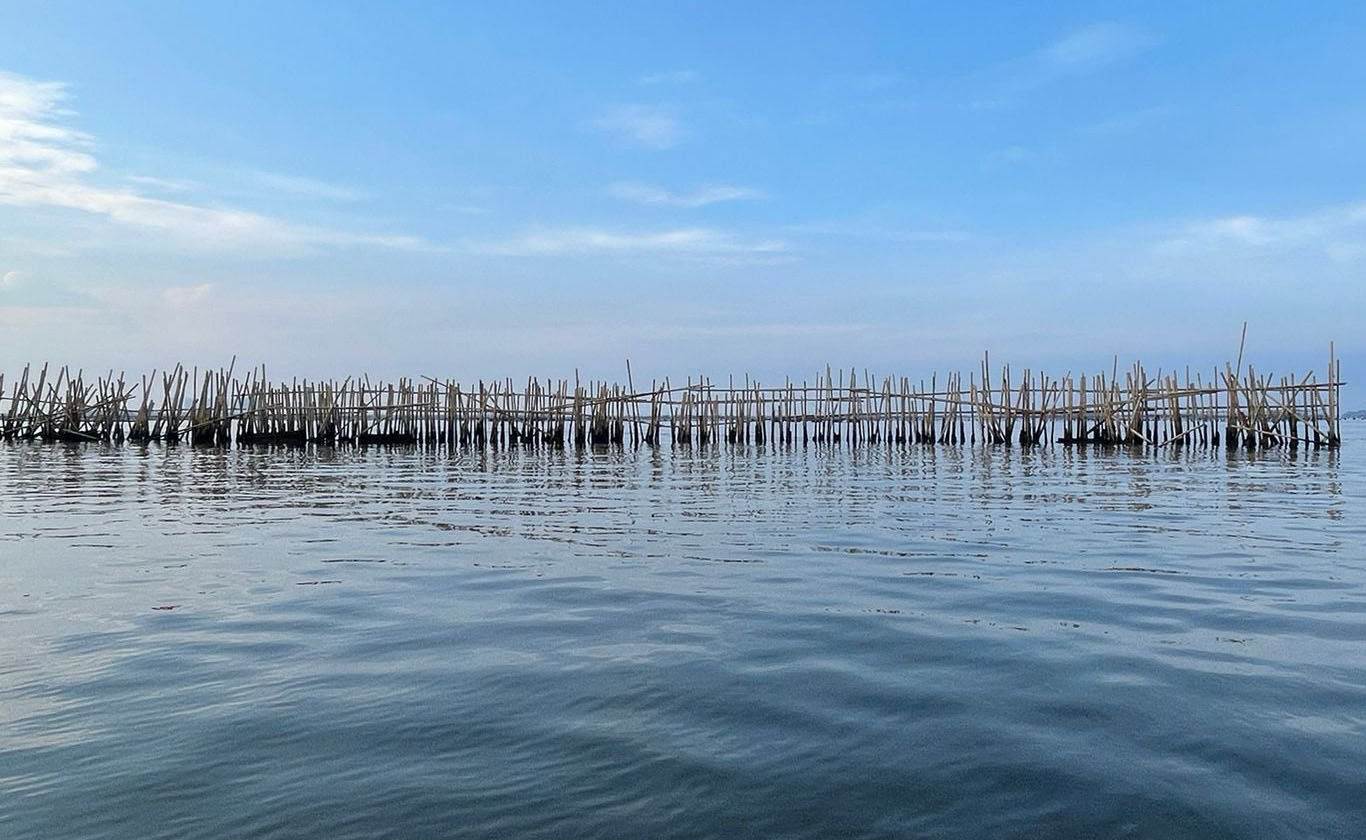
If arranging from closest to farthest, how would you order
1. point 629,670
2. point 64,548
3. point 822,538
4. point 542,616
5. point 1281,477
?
point 629,670 < point 542,616 < point 64,548 < point 822,538 < point 1281,477

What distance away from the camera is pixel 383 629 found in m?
5.81

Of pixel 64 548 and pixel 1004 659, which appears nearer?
pixel 1004 659

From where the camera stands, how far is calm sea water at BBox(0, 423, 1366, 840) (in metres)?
3.30

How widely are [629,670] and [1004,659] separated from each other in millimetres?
Result: 1785

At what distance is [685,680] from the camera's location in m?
4.70

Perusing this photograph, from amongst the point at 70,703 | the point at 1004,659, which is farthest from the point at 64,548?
the point at 1004,659

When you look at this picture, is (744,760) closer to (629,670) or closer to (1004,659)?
(629,670)

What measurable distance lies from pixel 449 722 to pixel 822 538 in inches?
239

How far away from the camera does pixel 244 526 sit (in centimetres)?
1078

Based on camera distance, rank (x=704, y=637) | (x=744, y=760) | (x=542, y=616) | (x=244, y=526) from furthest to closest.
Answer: (x=244, y=526) → (x=542, y=616) → (x=704, y=637) → (x=744, y=760)

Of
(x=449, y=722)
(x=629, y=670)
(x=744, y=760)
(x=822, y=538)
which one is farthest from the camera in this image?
(x=822, y=538)

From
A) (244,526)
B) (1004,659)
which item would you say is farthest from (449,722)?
(244,526)

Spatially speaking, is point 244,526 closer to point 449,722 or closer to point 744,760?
point 449,722

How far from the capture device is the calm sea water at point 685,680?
3305 millimetres
